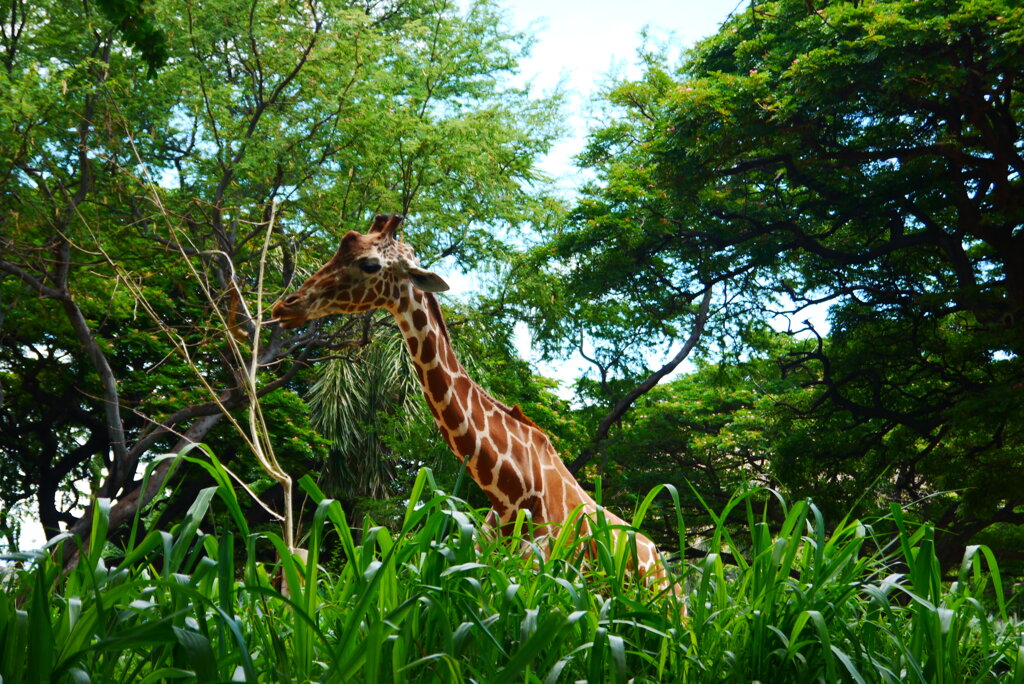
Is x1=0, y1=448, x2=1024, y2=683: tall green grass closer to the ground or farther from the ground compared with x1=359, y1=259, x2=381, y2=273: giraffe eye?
closer to the ground

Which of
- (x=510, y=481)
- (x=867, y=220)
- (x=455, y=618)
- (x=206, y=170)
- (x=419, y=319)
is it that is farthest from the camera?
(x=206, y=170)

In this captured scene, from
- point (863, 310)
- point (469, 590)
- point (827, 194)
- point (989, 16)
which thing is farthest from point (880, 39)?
point (469, 590)

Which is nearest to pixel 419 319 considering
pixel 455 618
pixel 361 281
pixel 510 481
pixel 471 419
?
pixel 361 281

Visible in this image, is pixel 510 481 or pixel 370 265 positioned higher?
pixel 370 265

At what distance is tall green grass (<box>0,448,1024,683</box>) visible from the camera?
2.06 metres

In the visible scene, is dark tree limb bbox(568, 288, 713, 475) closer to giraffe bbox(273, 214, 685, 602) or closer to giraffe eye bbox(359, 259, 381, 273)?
giraffe bbox(273, 214, 685, 602)

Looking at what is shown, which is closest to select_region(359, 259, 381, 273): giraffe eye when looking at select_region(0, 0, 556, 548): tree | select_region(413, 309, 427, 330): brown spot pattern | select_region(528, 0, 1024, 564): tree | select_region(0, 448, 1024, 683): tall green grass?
select_region(413, 309, 427, 330): brown spot pattern

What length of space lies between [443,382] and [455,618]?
2476 mm

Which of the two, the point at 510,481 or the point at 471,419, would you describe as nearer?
the point at 510,481

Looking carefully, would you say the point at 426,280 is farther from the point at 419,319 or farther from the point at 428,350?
the point at 428,350

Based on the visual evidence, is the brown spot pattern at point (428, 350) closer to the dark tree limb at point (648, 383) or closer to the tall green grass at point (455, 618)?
the tall green grass at point (455, 618)

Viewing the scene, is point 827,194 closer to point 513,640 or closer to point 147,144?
point 147,144

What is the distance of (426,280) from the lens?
192 inches

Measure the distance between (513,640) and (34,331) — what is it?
641 inches
